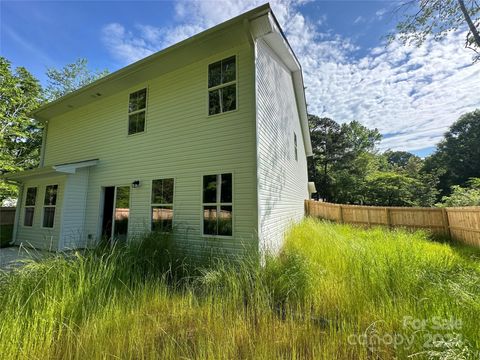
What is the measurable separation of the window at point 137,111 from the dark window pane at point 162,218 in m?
3.19

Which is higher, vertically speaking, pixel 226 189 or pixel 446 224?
pixel 226 189

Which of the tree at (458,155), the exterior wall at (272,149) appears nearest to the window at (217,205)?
the exterior wall at (272,149)

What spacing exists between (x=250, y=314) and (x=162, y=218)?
4963mm

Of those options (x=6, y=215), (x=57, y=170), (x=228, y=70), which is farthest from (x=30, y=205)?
(x=228, y=70)

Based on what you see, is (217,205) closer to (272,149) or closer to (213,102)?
(272,149)

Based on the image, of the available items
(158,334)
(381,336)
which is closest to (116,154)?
(158,334)

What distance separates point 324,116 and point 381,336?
31.3 metres

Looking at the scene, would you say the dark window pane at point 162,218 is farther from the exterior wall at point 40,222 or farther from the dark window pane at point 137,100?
the exterior wall at point 40,222

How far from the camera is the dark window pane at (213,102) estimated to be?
21.6ft

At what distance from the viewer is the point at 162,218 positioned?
7.04 m

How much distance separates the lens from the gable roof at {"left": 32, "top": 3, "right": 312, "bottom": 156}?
18.6ft

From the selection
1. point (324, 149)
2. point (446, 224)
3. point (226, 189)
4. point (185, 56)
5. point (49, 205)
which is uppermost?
point (324, 149)

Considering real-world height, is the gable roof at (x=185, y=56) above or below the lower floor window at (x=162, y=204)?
above

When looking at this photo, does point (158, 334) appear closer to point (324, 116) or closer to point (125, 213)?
point (125, 213)
